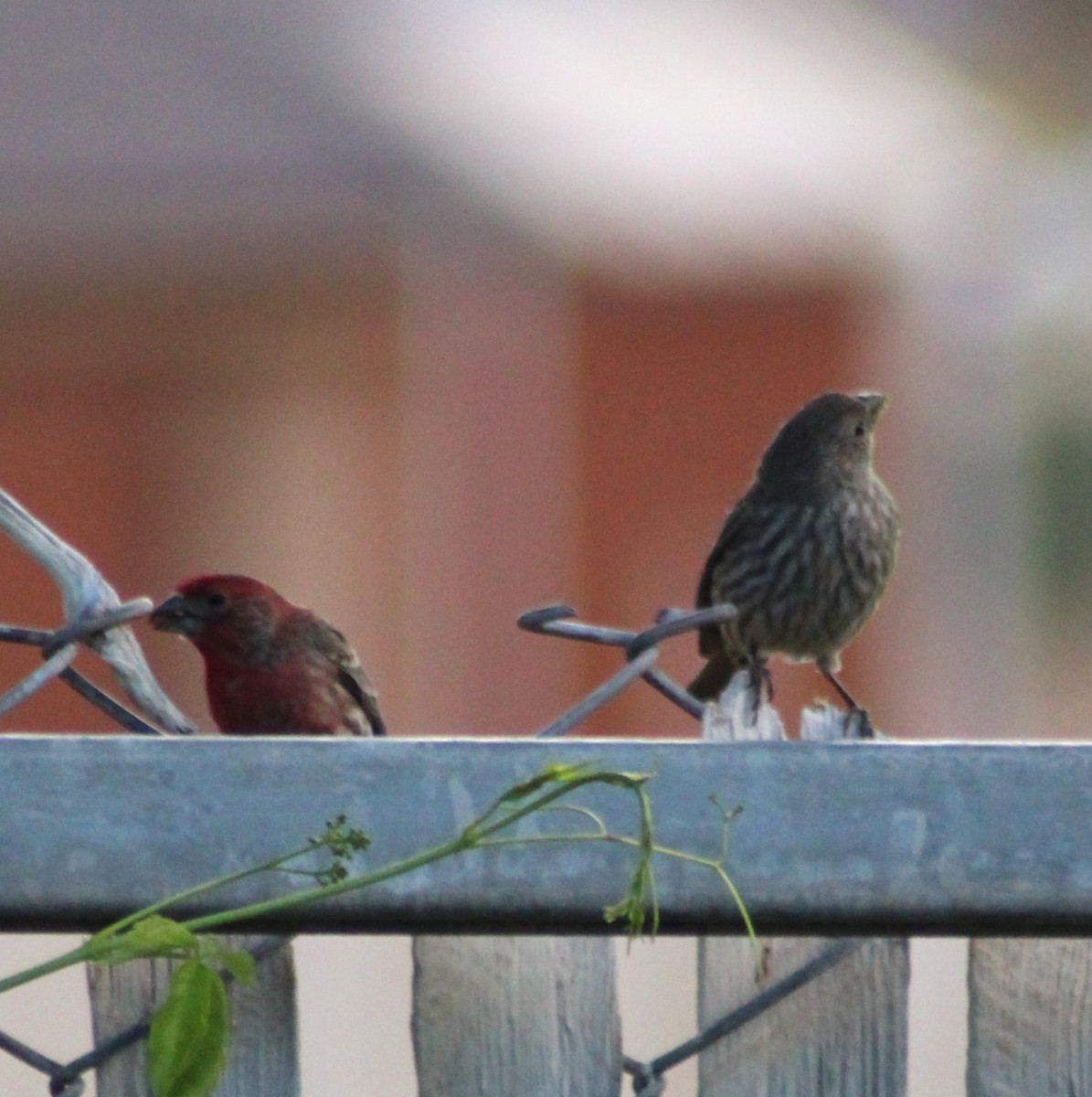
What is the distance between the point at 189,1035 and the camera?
2092 mm

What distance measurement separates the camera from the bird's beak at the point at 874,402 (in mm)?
5686

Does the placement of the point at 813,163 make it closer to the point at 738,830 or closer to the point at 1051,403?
the point at 1051,403

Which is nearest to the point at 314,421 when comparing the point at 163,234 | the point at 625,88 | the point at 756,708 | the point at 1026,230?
the point at 163,234

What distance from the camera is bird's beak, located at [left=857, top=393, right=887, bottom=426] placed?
5.69 meters

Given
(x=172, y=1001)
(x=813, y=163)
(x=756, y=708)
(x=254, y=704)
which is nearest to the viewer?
(x=172, y=1001)

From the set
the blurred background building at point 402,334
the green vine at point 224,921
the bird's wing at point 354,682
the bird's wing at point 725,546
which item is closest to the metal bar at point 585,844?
the green vine at point 224,921

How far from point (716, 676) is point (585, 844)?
433cm

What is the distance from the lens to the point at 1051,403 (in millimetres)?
21281

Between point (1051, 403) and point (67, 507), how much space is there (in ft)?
33.6

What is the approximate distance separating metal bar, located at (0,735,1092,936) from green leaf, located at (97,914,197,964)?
265 mm

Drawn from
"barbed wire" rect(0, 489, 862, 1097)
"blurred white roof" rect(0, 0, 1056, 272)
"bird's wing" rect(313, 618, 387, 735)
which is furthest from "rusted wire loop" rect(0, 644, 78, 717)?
"blurred white roof" rect(0, 0, 1056, 272)

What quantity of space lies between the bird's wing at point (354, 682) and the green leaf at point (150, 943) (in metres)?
2.18

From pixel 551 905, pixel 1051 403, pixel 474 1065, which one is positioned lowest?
pixel 474 1065

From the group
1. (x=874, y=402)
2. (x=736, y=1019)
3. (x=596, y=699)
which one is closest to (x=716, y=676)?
(x=874, y=402)
